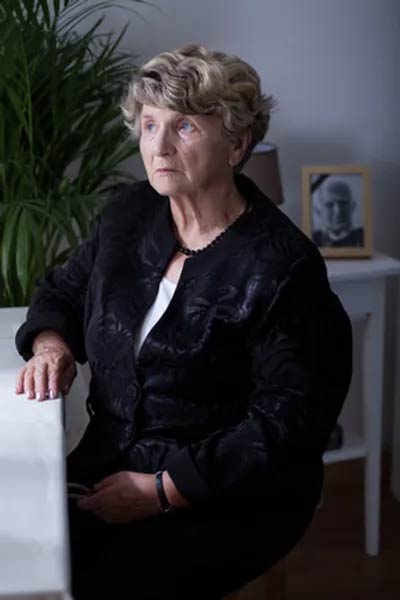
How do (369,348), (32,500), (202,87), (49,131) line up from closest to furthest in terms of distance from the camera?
(32,500) < (202,87) < (49,131) < (369,348)

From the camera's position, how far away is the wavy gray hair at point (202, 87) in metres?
1.56

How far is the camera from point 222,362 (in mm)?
1567

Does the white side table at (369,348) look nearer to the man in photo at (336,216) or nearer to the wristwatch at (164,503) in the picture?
the man in photo at (336,216)

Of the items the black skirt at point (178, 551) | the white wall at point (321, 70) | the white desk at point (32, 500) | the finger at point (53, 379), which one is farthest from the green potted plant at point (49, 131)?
the black skirt at point (178, 551)

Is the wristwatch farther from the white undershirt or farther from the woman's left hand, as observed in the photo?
the white undershirt

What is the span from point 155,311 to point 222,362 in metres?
0.15

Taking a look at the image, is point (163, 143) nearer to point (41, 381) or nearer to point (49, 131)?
point (41, 381)

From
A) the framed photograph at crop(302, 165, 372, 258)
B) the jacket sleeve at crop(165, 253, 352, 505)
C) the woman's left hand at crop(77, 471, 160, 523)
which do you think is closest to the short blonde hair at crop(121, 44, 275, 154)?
the jacket sleeve at crop(165, 253, 352, 505)

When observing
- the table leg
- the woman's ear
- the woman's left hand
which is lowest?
the table leg

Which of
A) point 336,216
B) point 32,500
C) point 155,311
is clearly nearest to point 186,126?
point 155,311

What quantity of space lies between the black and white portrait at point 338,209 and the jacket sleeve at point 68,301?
97 cm

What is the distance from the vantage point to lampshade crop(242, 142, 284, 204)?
2490 mm

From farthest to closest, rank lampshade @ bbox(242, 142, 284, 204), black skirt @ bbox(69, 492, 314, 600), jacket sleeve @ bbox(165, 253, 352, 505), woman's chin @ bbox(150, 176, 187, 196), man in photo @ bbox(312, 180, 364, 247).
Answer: man in photo @ bbox(312, 180, 364, 247) < lampshade @ bbox(242, 142, 284, 204) < woman's chin @ bbox(150, 176, 187, 196) < jacket sleeve @ bbox(165, 253, 352, 505) < black skirt @ bbox(69, 492, 314, 600)

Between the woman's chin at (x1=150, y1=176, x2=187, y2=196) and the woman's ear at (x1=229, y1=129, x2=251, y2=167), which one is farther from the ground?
the woman's ear at (x1=229, y1=129, x2=251, y2=167)
